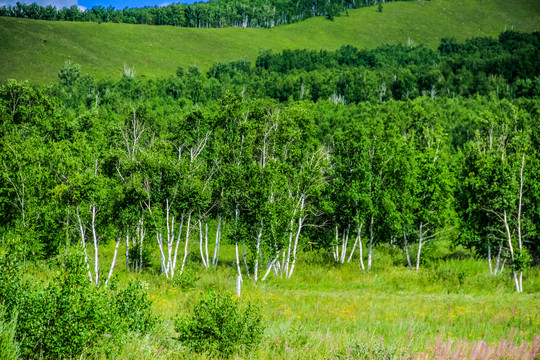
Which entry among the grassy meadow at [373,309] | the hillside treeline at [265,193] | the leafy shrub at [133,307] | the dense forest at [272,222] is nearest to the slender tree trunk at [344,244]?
the hillside treeline at [265,193]

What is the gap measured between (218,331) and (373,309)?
10.0m

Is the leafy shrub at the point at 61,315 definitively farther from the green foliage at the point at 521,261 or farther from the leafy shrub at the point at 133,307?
the green foliage at the point at 521,261

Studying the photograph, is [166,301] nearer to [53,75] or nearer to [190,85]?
[190,85]

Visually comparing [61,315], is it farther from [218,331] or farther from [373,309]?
[373,309]

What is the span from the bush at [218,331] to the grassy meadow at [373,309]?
0.34 m

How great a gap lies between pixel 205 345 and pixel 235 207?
20555mm

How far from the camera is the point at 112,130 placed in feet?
149

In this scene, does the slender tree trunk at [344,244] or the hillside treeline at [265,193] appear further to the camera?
the slender tree trunk at [344,244]

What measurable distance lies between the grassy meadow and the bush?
1.10 ft

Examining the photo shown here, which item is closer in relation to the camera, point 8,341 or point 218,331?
point 8,341

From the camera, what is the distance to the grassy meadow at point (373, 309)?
31.9 ft

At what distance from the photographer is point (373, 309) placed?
17.4m

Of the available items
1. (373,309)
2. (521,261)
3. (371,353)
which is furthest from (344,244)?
(371,353)

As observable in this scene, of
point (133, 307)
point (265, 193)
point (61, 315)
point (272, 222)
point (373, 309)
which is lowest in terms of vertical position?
point (373, 309)
